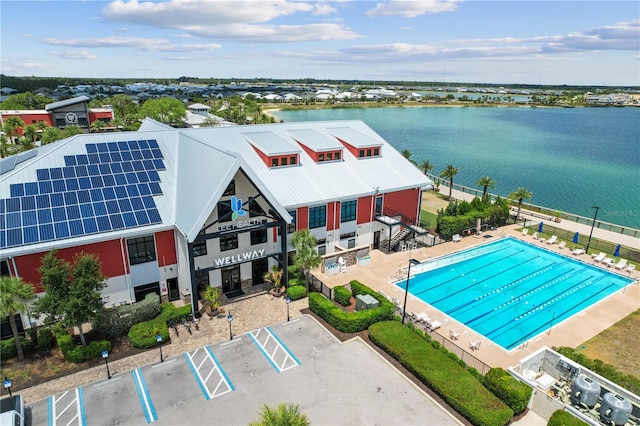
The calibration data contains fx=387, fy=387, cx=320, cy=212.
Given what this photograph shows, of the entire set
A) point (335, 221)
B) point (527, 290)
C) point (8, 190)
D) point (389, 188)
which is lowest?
point (527, 290)

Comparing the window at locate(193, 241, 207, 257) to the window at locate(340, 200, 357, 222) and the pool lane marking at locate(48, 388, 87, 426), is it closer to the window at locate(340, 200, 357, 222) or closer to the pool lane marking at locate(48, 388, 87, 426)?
the pool lane marking at locate(48, 388, 87, 426)

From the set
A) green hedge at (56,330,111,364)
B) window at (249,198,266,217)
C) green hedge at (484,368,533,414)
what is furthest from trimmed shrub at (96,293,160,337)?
green hedge at (484,368,533,414)

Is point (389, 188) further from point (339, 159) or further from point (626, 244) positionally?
point (626, 244)

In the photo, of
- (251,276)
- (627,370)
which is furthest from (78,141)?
(627,370)

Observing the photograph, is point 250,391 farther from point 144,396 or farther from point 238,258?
point 238,258

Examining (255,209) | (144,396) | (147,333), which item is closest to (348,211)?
(255,209)

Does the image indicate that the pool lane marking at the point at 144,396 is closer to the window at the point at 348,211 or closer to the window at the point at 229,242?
the window at the point at 229,242

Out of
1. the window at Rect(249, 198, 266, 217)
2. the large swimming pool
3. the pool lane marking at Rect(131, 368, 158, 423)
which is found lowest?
the large swimming pool
